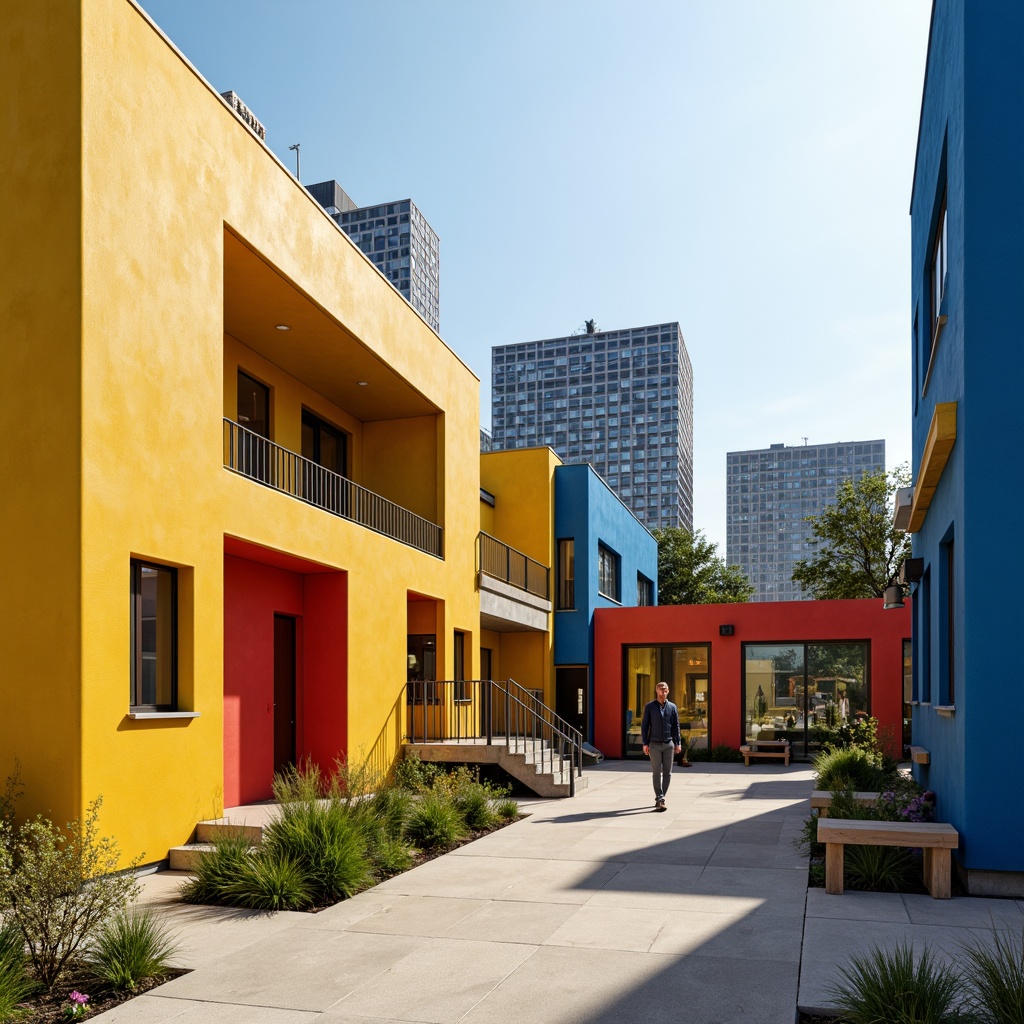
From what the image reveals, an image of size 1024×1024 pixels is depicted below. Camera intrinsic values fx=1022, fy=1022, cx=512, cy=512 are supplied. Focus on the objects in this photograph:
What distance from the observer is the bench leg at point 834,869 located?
813 centimetres

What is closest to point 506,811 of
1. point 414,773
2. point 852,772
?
point 414,773

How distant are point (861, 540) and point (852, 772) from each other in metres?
29.2

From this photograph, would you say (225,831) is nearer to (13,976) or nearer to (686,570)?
(13,976)

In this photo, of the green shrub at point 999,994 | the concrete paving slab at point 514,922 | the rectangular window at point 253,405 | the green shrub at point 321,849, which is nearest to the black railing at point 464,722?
the rectangular window at point 253,405

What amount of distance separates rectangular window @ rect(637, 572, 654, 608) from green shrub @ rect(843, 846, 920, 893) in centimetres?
2233

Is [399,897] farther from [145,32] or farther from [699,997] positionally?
[145,32]

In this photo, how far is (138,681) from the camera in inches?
362

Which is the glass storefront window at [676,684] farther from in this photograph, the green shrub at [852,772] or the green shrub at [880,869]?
the green shrub at [880,869]

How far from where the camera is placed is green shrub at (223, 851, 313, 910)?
7789 millimetres

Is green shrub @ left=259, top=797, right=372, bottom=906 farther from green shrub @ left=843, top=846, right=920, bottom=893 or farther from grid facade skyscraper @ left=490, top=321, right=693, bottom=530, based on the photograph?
grid facade skyscraper @ left=490, top=321, right=693, bottom=530

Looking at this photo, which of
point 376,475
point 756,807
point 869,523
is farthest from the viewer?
point 869,523

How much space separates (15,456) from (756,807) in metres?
10.3

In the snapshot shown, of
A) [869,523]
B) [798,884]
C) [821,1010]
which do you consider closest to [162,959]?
[821,1010]

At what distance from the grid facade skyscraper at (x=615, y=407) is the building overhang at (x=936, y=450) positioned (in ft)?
395
